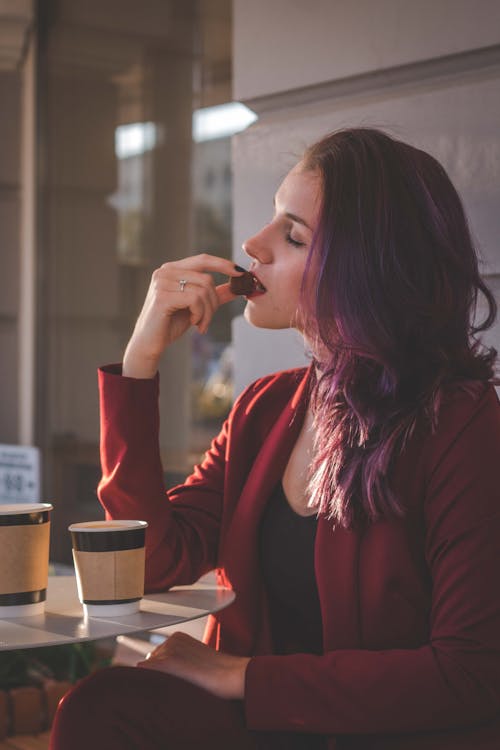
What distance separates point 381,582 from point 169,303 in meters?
0.60

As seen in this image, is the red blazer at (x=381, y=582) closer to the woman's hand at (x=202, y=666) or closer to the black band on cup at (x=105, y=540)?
the woman's hand at (x=202, y=666)

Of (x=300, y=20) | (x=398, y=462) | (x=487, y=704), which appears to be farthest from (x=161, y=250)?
(x=487, y=704)

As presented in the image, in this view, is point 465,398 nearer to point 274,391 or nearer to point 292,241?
point 292,241

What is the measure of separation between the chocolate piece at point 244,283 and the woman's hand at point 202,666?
0.59 meters

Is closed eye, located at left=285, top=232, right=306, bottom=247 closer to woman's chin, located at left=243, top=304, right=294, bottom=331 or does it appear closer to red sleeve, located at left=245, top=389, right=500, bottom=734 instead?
woman's chin, located at left=243, top=304, right=294, bottom=331

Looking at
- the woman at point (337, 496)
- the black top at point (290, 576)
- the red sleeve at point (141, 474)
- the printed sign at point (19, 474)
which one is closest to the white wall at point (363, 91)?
the woman at point (337, 496)

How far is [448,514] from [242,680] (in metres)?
0.38

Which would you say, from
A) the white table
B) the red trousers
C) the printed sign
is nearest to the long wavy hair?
the white table

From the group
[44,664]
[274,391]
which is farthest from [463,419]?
[44,664]

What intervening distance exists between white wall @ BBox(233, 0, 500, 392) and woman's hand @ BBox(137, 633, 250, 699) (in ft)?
3.01

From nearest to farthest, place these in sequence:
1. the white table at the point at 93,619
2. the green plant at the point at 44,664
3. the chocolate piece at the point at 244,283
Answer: the white table at the point at 93,619
the chocolate piece at the point at 244,283
the green plant at the point at 44,664

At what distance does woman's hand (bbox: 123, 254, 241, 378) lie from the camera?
1863 mm

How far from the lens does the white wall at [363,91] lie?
84.8 inches

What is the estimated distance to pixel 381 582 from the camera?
5.33 feet
